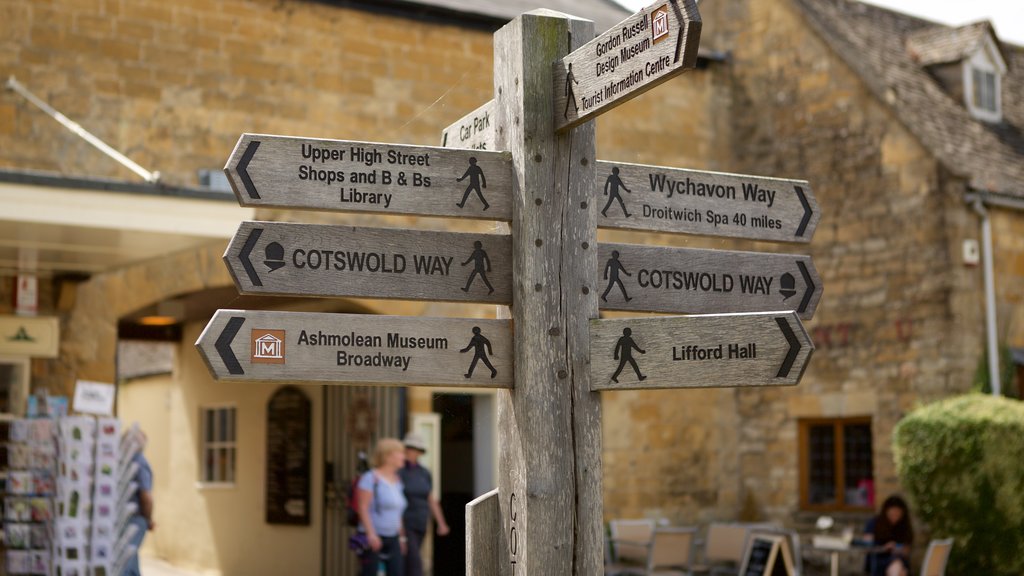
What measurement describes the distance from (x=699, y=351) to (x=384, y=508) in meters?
A: 6.38

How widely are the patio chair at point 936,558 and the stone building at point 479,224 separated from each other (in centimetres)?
217

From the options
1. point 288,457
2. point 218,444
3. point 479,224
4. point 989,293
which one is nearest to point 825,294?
point 989,293

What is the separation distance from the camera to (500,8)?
13.6m

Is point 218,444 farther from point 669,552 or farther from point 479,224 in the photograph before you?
point 479,224

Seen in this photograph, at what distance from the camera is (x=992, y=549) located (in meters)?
11.5

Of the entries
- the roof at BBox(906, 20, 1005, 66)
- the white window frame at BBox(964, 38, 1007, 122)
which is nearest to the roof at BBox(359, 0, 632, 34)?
the roof at BBox(906, 20, 1005, 66)

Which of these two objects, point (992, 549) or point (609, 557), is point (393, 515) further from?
point (992, 549)

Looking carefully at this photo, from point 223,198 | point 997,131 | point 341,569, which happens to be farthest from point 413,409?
point 997,131

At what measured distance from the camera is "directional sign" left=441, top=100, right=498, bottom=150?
4.00 metres

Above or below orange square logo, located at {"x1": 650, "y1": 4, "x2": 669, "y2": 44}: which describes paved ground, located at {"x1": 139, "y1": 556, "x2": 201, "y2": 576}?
below

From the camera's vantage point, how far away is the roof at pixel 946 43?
48.3 ft

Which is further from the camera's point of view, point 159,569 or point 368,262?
point 159,569

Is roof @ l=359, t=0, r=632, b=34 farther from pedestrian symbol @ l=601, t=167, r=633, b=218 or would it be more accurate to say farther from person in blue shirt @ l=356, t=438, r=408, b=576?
pedestrian symbol @ l=601, t=167, r=633, b=218

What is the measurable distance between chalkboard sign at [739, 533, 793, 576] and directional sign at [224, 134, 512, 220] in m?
7.53
